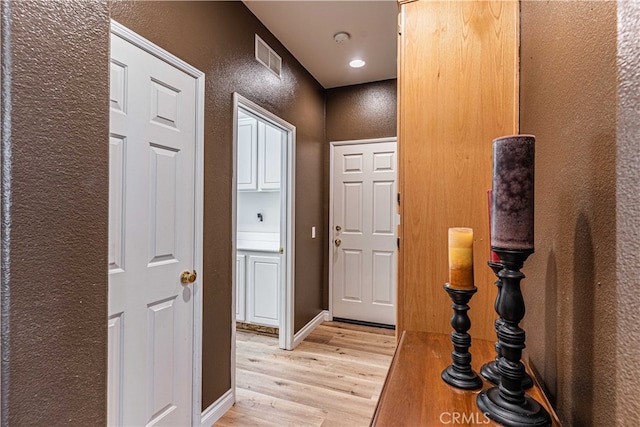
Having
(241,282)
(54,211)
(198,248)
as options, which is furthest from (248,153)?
(54,211)

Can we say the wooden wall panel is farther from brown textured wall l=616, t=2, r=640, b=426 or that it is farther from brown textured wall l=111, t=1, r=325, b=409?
brown textured wall l=111, t=1, r=325, b=409

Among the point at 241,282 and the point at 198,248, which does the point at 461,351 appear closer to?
the point at 198,248

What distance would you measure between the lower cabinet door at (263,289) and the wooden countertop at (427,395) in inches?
85.9

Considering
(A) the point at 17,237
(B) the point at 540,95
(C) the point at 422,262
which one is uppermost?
(B) the point at 540,95

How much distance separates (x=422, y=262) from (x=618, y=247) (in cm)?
92

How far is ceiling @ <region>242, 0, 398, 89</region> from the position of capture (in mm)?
2191

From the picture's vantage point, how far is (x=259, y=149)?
3455mm

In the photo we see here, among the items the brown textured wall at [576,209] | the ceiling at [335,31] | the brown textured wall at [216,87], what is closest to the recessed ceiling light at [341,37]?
the ceiling at [335,31]

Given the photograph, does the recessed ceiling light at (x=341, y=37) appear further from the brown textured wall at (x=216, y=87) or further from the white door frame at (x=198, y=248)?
the white door frame at (x=198, y=248)

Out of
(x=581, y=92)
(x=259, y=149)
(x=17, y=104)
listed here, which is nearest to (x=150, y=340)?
(x=17, y=104)

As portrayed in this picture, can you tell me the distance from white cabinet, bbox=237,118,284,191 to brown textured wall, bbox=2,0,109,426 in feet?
8.15

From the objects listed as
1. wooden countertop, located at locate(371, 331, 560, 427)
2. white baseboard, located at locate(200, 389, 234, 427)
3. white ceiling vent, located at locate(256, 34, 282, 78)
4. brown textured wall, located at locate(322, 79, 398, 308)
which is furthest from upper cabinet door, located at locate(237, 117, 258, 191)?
wooden countertop, located at locate(371, 331, 560, 427)

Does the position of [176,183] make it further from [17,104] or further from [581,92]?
[581,92]

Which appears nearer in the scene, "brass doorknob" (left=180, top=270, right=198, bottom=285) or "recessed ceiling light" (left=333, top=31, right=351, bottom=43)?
"brass doorknob" (left=180, top=270, right=198, bottom=285)
